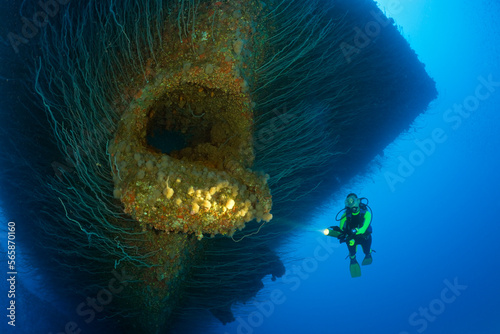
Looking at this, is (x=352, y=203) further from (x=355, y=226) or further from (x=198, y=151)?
(x=198, y=151)

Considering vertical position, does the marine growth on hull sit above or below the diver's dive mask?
below

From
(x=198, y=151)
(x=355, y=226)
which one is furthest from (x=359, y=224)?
(x=198, y=151)

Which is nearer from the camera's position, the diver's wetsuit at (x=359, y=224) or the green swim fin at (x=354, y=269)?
the diver's wetsuit at (x=359, y=224)

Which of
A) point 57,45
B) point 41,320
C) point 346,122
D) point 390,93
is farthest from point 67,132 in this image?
point 41,320

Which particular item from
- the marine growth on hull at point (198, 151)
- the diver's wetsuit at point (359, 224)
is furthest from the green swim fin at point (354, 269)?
the marine growth on hull at point (198, 151)

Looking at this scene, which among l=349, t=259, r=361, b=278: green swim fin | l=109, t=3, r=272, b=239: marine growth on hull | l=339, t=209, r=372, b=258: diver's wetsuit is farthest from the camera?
l=349, t=259, r=361, b=278: green swim fin

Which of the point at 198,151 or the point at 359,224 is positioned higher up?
the point at 359,224

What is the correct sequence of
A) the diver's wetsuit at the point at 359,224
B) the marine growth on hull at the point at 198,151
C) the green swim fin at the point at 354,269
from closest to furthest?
the marine growth on hull at the point at 198,151 < the diver's wetsuit at the point at 359,224 < the green swim fin at the point at 354,269

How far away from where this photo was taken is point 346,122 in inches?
160

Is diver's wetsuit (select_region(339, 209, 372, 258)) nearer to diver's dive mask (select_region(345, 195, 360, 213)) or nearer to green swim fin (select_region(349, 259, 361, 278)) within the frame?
diver's dive mask (select_region(345, 195, 360, 213))

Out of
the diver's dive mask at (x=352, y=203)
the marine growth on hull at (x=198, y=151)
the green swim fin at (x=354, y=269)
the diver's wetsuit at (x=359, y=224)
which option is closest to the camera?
the marine growth on hull at (x=198, y=151)

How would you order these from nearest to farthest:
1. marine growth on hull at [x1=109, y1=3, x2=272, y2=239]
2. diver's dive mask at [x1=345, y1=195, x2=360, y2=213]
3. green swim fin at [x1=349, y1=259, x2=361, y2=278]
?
1. marine growth on hull at [x1=109, y1=3, x2=272, y2=239]
2. diver's dive mask at [x1=345, y1=195, x2=360, y2=213]
3. green swim fin at [x1=349, y1=259, x2=361, y2=278]

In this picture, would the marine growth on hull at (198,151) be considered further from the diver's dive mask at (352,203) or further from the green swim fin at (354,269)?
the green swim fin at (354,269)

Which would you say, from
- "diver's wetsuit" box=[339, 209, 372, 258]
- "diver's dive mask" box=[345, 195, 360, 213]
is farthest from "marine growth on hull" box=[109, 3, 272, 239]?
"diver's wetsuit" box=[339, 209, 372, 258]
